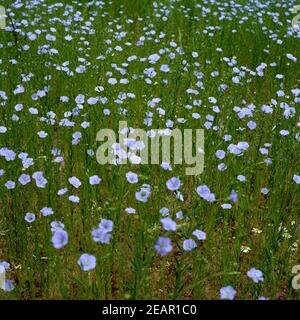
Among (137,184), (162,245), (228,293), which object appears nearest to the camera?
(162,245)

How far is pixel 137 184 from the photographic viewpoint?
308 cm

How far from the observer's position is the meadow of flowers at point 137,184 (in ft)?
7.87

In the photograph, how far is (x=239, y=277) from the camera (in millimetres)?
2586
